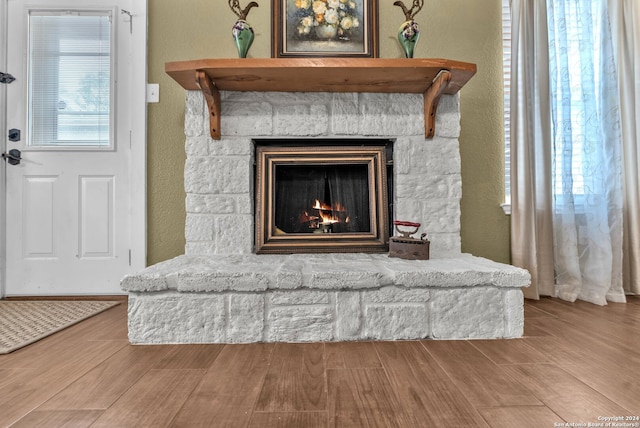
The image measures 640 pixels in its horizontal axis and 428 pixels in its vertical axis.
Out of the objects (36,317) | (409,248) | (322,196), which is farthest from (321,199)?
(36,317)

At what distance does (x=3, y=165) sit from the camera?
89.0 inches

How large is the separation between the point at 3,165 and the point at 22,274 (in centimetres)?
67

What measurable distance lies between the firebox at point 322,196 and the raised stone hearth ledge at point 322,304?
519 millimetres

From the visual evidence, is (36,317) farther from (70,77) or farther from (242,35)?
(242,35)

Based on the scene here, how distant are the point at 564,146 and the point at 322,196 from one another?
1.40 m

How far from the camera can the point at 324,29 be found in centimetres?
212

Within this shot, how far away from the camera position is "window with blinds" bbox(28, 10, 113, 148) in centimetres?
228

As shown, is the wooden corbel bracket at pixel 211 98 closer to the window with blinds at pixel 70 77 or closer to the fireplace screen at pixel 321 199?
the fireplace screen at pixel 321 199

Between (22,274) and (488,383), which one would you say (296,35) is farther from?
(22,274)

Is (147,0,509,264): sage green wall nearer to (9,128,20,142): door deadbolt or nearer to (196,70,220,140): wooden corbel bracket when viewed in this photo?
(196,70,220,140): wooden corbel bracket

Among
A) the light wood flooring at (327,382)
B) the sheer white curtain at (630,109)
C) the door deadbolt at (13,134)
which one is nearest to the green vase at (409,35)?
the sheer white curtain at (630,109)

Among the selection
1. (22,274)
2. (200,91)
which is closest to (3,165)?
(22,274)

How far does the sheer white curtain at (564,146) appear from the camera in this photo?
2.08 metres

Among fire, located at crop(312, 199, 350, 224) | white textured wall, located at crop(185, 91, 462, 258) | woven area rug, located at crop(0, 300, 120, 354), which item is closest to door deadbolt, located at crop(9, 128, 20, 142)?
woven area rug, located at crop(0, 300, 120, 354)
